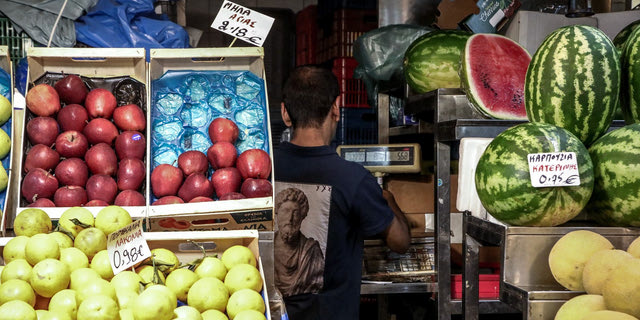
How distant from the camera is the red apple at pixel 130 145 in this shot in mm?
2346

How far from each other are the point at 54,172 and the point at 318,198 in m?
0.97

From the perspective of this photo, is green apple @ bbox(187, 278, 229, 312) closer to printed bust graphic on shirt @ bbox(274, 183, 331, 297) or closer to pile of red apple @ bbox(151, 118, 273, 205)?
pile of red apple @ bbox(151, 118, 273, 205)

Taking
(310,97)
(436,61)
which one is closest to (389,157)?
(436,61)

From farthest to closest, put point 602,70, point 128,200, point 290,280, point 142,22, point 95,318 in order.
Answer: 1. point 142,22
2. point 290,280
3. point 128,200
4. point 602,70
5. point 95,318

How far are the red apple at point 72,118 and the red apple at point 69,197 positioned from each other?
28cm

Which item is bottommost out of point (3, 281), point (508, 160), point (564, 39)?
point (3, 281)

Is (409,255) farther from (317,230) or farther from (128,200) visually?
(128,200)

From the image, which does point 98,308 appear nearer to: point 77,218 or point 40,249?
point 40,249

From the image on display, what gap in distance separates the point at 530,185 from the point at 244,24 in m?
1.37

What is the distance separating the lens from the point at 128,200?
2213 millimetres

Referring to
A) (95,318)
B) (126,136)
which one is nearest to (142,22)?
(126,136)

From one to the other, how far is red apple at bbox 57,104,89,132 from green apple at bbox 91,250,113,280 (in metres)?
0.74

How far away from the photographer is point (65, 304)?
1.65 metres

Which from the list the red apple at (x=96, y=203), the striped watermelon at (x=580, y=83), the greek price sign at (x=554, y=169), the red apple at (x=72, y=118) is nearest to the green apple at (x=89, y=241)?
the red apple at (x=96, y=203)
